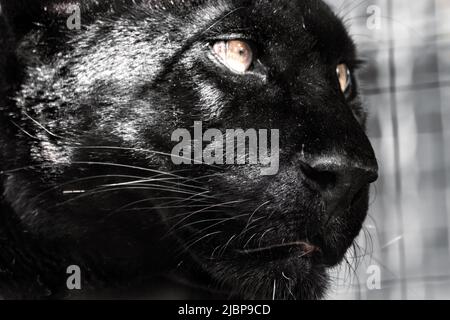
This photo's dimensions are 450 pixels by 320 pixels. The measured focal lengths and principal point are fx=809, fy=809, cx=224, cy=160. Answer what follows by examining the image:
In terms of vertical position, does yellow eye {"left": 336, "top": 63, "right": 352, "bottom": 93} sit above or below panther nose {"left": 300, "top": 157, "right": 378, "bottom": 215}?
above

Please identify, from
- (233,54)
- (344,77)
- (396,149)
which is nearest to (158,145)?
(233,54)

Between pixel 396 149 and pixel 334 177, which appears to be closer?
pixel 334 177

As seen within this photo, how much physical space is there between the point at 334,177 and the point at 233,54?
11.4 inches

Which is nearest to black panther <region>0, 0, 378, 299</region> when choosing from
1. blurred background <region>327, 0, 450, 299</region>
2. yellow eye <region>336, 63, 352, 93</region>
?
yellow eye <region>336, 63, 352, 93</region>

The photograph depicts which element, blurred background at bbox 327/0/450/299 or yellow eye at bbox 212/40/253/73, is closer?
yellow eye at bbox 212/40/253/73

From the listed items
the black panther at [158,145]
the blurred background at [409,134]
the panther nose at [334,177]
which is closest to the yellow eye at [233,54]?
the black panther at [158,145]

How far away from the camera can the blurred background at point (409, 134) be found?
2.19 meters

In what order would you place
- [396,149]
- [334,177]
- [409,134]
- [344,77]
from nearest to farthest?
[334,177]
[344,77]
[396,149]
[409,134]

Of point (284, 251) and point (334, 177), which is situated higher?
point (334, 177)

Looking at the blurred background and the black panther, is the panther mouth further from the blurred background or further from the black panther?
the blurred background

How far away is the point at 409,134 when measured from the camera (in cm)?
240

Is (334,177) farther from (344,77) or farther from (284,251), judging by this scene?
(344,77)

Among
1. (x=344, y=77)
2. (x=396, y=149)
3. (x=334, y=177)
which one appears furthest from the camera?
(x=396, y=149)

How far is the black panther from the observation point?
4.53 ft
